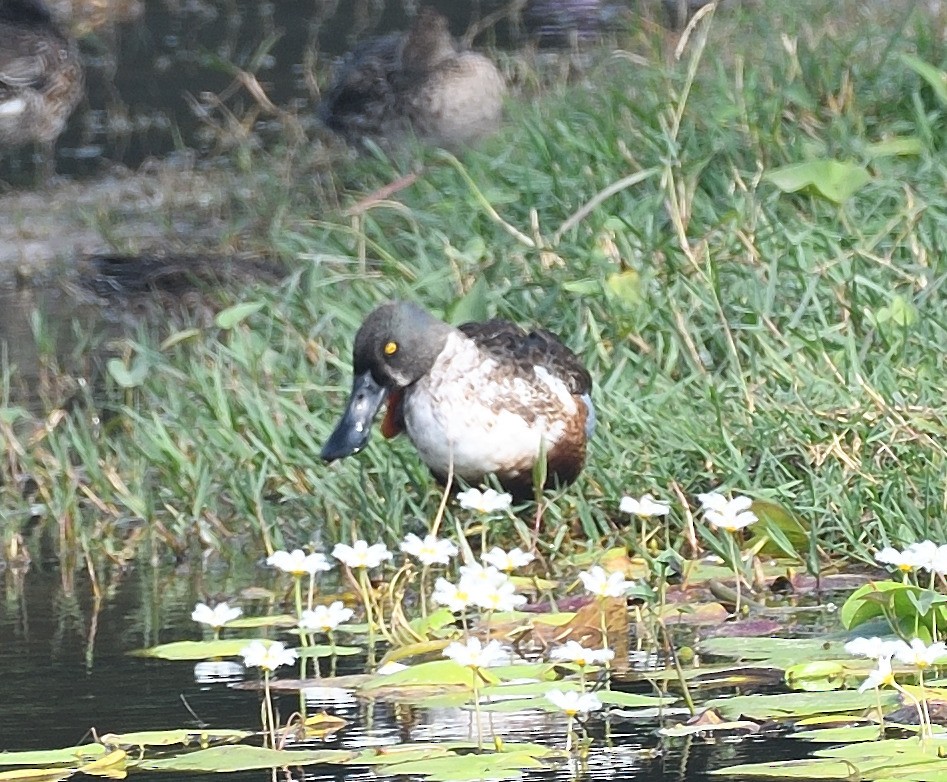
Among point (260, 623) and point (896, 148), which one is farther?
point (896, 148)

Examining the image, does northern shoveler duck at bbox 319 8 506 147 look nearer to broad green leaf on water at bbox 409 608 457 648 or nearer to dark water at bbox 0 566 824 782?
dark water at bbox 0 566 824 782

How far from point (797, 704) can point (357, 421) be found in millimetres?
1749

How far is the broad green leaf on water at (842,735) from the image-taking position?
327cm

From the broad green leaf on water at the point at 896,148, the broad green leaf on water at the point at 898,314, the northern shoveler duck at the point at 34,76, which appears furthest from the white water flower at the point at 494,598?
Answer: the northern shoveler duck at the point at 34,76

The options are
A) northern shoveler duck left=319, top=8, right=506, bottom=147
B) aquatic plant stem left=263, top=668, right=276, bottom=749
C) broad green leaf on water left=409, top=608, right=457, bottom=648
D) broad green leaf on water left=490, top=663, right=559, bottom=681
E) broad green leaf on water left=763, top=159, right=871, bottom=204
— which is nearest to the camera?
aquatic plant stem left=263, top=668, right=276, bottom=749

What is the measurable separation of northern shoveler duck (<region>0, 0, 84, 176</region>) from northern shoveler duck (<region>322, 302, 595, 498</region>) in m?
6.43

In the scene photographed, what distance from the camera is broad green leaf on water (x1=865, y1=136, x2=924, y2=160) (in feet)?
21.9

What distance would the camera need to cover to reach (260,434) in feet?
18.1

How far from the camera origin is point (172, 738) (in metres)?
3.47

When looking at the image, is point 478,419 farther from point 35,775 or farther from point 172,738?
point 35,775

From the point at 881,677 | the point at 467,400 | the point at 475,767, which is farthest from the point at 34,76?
the point at 881,677

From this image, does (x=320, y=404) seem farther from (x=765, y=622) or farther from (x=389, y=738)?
(x=389, y=738)

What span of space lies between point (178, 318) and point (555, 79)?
2.98 meters

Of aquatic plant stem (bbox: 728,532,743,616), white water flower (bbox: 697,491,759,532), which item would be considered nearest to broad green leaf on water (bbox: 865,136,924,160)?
aquatic plant stem (bbox: 728,532,743,616)
